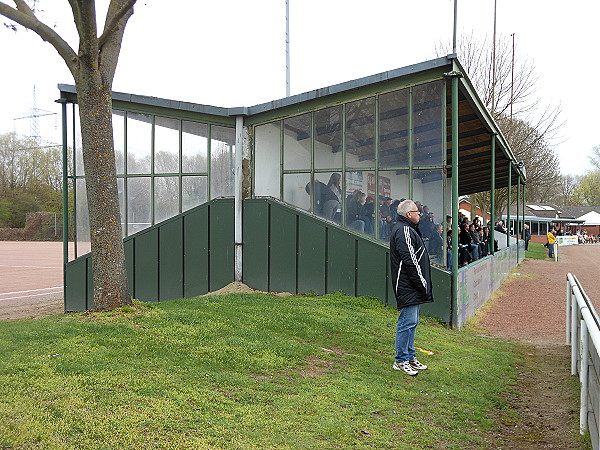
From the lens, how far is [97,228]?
780 cm

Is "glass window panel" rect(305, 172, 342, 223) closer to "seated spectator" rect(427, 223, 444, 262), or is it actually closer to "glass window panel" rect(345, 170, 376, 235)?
"glass window panel" rect(345, 170, 376, 235)

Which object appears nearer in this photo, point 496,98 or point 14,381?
point 14,381

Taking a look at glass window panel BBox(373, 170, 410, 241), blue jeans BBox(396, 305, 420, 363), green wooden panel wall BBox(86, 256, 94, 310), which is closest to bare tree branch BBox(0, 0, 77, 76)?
blue jeans BBox(396, 305, 420, 363)

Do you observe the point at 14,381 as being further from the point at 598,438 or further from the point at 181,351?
the point at 598,438

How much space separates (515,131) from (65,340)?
3578 centimetres

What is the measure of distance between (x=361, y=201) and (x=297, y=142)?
1.91 metres

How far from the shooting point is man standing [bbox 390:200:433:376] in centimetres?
643

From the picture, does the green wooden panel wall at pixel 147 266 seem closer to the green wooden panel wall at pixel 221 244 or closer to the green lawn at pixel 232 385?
the green wooden panel wall at pixel 221 244

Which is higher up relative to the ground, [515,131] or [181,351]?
[515,131]

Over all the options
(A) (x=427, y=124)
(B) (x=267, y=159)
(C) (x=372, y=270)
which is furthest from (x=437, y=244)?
(B) (x=267, y=159)

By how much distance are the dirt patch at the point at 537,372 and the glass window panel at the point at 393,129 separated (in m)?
3.55

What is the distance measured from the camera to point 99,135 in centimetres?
785

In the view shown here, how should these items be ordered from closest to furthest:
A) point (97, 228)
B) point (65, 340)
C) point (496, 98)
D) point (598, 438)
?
point (598, 438) < point (65, 340) < point (97, 228) < point (496, 98)

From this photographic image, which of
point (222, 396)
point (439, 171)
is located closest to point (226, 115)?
point (439, 171)
